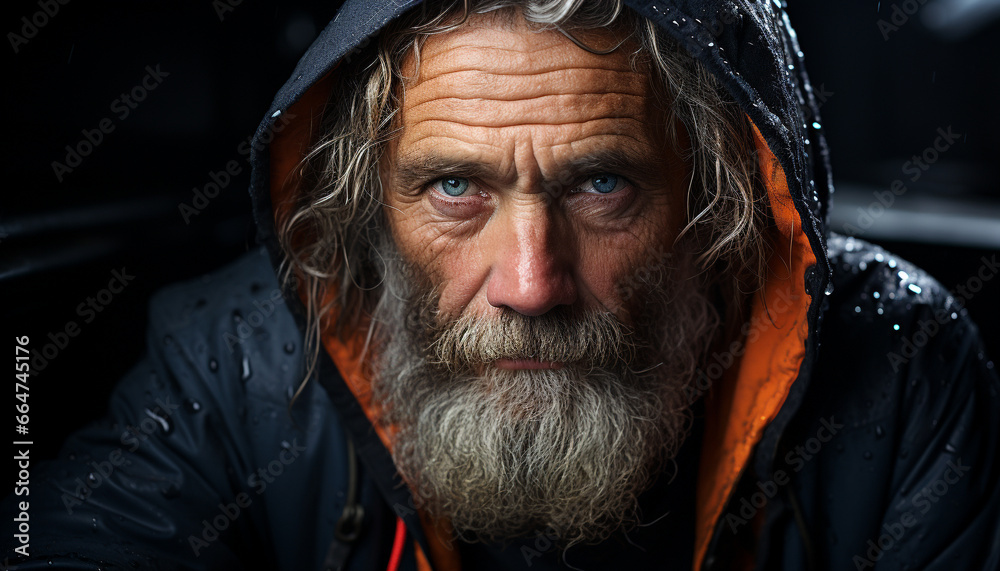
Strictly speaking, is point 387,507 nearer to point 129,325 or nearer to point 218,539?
point 218,539

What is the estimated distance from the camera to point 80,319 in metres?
1.56

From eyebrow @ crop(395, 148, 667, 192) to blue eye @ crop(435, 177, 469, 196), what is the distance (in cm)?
2

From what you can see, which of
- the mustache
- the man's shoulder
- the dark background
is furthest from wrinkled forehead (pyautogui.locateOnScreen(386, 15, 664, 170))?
the dark background

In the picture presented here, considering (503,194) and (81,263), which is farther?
(81,263)

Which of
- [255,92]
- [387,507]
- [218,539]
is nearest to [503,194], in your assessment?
[387,507]

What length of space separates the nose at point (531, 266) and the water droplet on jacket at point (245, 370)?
620 mm

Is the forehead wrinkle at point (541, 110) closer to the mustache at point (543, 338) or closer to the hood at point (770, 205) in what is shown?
the hood at point (770, 205)

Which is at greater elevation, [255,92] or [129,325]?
[255,92]

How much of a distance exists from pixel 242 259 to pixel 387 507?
2.18 feet

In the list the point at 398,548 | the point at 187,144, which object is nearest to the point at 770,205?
the point at 398,548

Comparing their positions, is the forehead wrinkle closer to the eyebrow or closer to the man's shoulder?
the eyebrow

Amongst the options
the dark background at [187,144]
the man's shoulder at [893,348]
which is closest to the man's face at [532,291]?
the man's shoulder at [893,348]

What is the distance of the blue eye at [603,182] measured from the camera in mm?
1179

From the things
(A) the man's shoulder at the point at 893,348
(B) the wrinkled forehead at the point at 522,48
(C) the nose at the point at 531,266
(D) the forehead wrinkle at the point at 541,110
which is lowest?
(A) the man's shoulder at the point at 893,348
